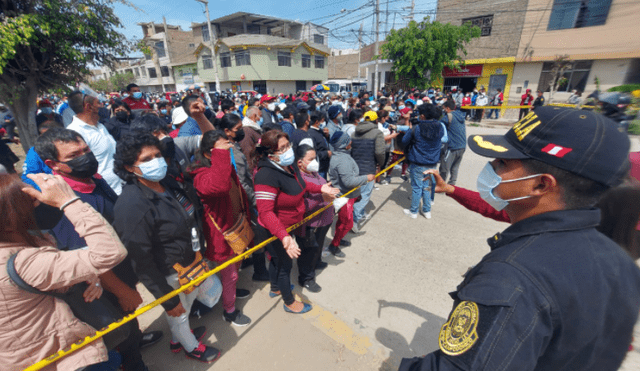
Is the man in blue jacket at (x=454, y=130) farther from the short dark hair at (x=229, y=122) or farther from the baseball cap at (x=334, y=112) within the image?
the short dark hair at (x=229, y=122)

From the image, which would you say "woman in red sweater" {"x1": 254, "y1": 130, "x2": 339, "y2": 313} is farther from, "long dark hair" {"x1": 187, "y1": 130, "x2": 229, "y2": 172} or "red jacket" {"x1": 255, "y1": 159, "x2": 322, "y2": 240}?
"long dark hair" {"x1": 187, "y1": 130, "x2": 229, "y2": 172}

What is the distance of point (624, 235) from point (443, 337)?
6.73 ft

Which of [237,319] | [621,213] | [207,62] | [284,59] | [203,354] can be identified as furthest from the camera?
[207,62]

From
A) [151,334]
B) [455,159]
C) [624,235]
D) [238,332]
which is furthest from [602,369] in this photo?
[455,159]

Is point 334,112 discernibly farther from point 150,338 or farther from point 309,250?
point 150,338

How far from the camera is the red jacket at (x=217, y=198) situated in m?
2.31

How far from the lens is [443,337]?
958 mm

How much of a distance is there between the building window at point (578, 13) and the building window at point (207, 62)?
3256cm

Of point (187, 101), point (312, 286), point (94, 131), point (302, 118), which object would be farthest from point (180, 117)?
point (312, 286)

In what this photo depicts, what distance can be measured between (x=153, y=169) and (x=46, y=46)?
200 inches

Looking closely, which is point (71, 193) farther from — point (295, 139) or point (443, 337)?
point (295, 139)

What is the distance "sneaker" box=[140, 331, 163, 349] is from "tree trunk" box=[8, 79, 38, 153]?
5.67m

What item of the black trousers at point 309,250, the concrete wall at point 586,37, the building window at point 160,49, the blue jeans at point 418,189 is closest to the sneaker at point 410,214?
the blue jeans at point 418,189

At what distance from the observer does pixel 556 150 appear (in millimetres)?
979
